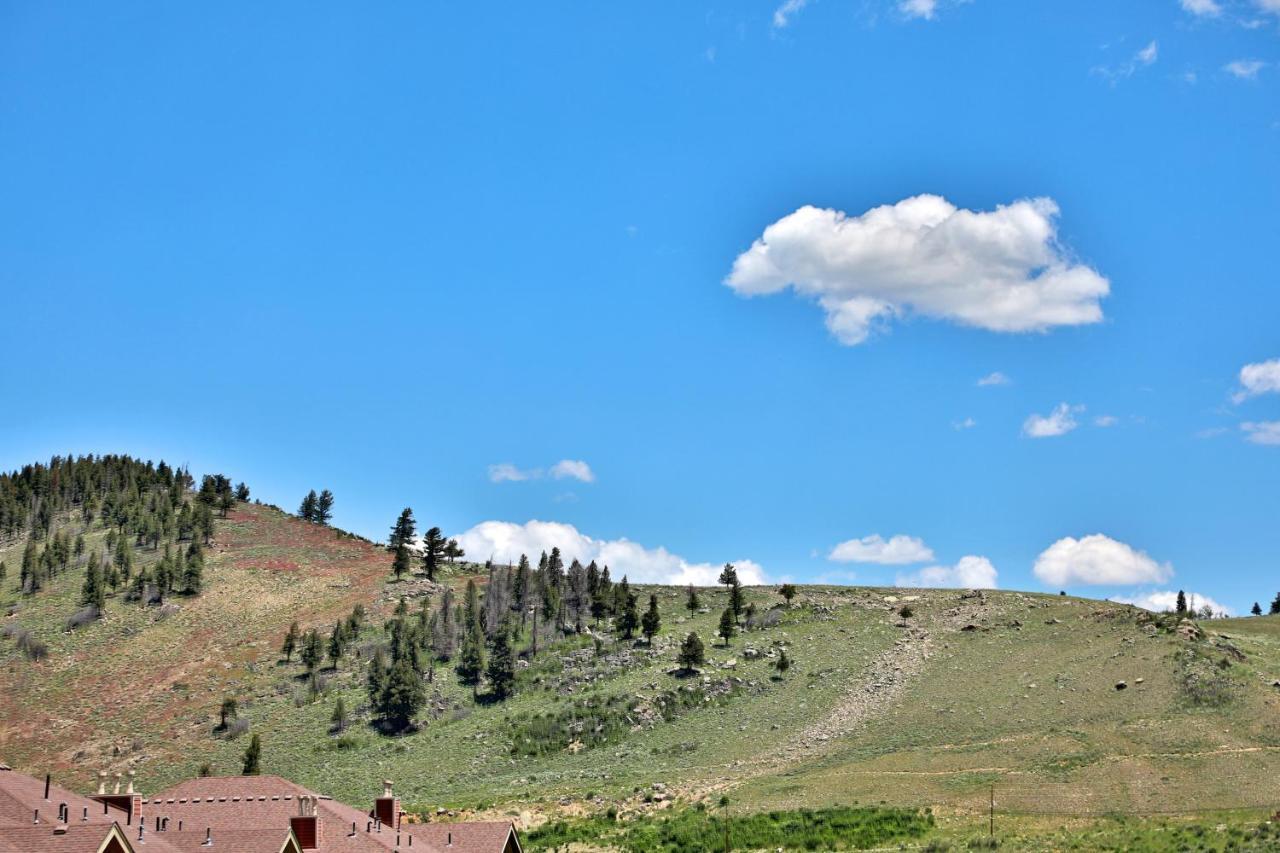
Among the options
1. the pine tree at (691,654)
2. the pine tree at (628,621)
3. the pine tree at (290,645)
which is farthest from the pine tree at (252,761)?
the pine tree at (628,621)

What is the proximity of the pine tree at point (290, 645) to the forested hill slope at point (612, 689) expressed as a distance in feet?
2.37

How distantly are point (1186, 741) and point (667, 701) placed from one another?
4499cm

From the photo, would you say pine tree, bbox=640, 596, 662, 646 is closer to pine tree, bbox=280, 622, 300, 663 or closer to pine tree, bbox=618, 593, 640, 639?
pine tree, bbox=618, 593, 640, 639

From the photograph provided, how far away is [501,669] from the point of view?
397 ft

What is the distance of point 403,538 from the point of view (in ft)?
525

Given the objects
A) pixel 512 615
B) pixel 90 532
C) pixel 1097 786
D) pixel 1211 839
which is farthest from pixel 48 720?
pixel 1211 839

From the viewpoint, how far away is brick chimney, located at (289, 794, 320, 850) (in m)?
44.7

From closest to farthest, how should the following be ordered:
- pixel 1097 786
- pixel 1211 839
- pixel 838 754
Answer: pixel 1211 839, pixel 1097 786, pixel 838 754

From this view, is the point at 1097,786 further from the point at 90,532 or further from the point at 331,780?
the point at 90,532

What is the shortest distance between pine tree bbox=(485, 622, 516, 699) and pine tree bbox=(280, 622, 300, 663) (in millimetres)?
21639

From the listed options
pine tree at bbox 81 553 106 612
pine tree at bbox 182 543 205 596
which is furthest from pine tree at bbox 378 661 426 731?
pine tree at bbox 81 553 106 612

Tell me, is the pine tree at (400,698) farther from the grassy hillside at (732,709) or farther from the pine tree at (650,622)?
the pine tree at (650,622)

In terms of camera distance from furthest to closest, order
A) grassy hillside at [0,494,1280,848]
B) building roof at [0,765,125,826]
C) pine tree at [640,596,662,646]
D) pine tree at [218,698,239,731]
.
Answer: pine tree at [640,596,662,646], pine tree at [218,698,239,731], grassy hillside at [0,494,1280,848], building roof at [0,765,125,826]

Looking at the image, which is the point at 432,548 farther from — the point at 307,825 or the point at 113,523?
the point at 307,825
